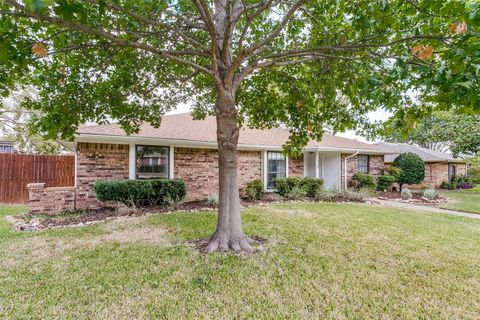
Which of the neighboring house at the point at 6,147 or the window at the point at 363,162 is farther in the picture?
the neighboring house at the point at 6,147

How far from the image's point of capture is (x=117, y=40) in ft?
12.2

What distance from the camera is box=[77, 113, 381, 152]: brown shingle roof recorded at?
8883 mm

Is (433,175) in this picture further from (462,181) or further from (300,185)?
(300,185)

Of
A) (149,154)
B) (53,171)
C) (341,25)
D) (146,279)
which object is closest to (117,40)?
(146,279)

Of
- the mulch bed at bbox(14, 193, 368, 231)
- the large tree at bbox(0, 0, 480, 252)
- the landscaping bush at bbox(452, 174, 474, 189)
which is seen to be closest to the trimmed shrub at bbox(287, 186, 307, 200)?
the mulch bed at bbox(14, 193, 368, 231)

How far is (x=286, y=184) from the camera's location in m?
11.6

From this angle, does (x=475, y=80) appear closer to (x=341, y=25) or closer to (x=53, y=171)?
(x=341, y=25)

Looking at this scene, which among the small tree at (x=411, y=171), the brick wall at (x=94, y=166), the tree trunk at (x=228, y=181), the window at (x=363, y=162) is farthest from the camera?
the window at (x=363, y=162)

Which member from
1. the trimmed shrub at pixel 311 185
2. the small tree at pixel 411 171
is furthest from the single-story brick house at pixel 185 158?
the small tree at pixel 411 171

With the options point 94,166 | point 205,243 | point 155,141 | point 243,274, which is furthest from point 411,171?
point 94,166

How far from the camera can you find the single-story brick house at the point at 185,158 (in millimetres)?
8562

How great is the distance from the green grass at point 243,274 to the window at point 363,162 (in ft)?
29.4

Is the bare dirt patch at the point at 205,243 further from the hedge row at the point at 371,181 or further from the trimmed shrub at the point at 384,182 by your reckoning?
the trimmed shrub at the point at 384,182

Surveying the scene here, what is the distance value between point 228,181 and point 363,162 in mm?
12974
